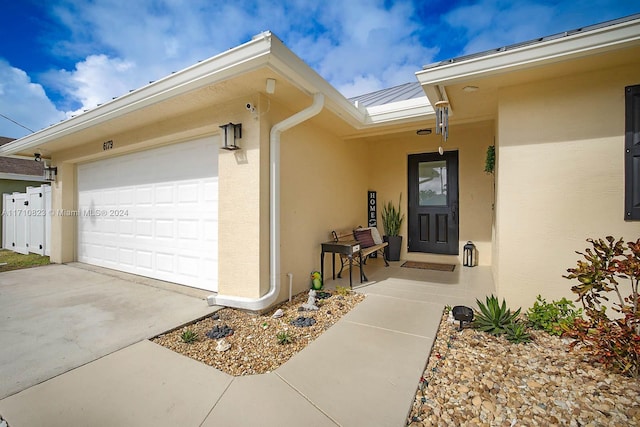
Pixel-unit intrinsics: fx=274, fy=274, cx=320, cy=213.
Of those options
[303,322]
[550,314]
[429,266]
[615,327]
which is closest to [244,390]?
[303,322]

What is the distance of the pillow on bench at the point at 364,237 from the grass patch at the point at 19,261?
7.08 metres

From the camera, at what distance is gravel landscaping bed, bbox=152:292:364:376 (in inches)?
90.0

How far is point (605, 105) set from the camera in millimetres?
2797

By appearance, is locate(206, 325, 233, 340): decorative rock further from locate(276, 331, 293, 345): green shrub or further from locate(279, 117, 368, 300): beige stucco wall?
locate(279, 117, 368, 300): beige stucco wall

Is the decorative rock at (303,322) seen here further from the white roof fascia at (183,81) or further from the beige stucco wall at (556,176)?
the white roof fascia at (183,81)

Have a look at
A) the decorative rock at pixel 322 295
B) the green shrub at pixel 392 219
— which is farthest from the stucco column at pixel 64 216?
the green shrub at pixel 392 219

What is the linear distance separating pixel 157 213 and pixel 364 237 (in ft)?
12.4

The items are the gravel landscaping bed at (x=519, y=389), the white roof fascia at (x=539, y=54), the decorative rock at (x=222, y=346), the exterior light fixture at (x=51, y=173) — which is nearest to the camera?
the gravel landscaping bed at (x=519, y=389)

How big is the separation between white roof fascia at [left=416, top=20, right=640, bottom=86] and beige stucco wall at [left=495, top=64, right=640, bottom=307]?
50cm

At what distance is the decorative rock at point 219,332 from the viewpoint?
271 centimetres

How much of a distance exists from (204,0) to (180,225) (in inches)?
141

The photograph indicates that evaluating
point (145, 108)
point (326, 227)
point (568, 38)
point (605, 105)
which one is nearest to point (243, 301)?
point (326, 227)

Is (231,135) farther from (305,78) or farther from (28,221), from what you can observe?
(28,221)

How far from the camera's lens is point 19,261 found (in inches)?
259
